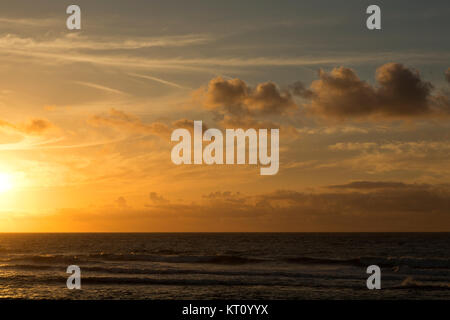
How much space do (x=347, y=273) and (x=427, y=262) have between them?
1983cm

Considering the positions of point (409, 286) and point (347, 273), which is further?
point (347, 273)

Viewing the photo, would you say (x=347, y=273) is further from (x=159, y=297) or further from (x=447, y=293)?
(x=159, y=297)

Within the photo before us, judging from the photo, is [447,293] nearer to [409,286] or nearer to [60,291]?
[409,286]

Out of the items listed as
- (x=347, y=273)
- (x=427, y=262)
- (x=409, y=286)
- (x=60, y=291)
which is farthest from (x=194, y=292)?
(x=427, y=262)

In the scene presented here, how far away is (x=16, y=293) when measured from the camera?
30.0 meters

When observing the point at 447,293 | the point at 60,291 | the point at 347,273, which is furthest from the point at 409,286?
the point at 60,291
